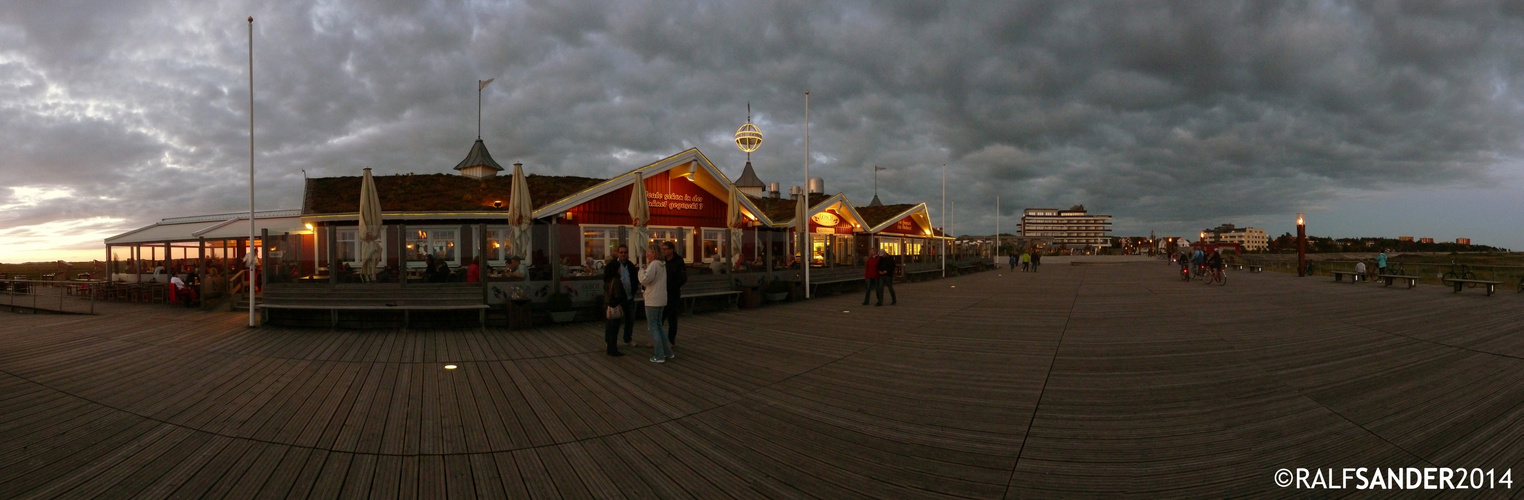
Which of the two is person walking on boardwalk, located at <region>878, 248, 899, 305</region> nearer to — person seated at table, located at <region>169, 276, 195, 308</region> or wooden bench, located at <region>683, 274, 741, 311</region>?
wooden bench, located at <region>683, 274, 741, 311</region>

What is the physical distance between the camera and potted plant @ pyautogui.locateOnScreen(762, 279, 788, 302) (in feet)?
43.6

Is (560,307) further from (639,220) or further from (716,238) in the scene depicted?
(716,238)

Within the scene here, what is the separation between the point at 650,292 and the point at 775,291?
23.4 feet

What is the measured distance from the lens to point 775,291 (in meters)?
13.4

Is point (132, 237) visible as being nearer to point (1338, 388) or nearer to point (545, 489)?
point (545, 489)

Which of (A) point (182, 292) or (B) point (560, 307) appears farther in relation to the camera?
(A) point (182, 292)

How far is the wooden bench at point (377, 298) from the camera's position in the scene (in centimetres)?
909

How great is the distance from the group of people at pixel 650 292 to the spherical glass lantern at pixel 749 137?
1427 centimetres

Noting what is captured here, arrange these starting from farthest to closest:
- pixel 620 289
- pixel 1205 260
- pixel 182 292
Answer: pixel 1205 260
pixel 182 292
pixel 620 289

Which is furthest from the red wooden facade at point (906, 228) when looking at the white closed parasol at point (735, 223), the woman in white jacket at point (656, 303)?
the woman in white jacket at point (656, 303)

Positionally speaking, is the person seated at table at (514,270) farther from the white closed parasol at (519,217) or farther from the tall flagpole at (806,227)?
the tall flagpole at (806,227)

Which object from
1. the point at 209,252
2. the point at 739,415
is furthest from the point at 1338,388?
the point at 209,252

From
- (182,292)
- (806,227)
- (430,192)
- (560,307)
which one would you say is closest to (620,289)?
(560,307)

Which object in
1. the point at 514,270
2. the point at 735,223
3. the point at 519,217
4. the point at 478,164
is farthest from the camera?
the point at 478,164
